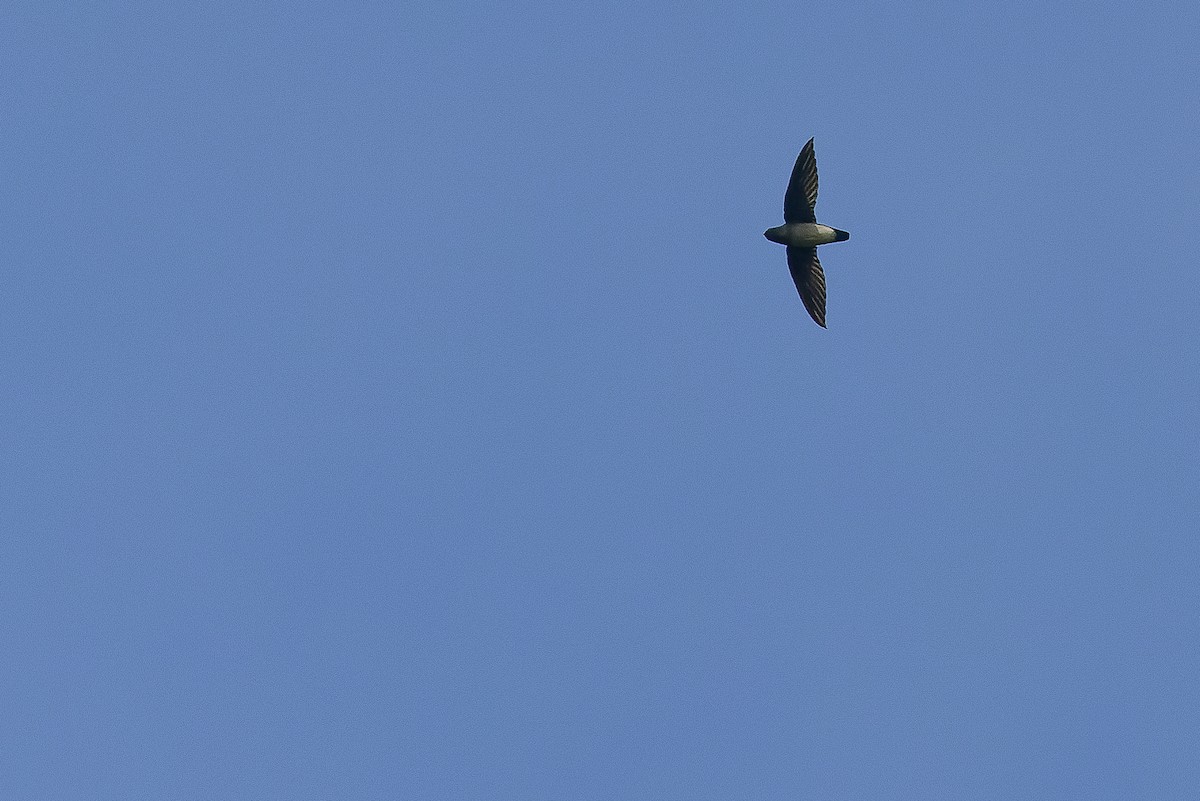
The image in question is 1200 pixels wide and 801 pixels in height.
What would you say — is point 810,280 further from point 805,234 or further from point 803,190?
point 803,190

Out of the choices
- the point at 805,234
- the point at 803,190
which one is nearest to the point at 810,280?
the point at 805,234

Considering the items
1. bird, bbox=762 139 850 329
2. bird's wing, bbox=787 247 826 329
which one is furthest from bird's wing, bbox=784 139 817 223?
bird's wing, bbox=787 247 826 329

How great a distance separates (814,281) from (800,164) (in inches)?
156

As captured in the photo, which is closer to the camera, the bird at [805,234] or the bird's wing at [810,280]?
the bird at [805,234]

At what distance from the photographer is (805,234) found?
179 ft

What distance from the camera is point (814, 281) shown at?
183 ft

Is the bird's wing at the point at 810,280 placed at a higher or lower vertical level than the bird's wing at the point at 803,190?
lower

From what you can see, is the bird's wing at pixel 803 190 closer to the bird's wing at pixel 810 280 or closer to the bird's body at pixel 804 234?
the bird's body at pixel 804 234

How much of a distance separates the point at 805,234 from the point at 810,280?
186 centimetres

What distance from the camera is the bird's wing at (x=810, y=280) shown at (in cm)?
5566

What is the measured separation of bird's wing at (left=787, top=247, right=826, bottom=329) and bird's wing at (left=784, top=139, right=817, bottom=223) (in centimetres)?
131

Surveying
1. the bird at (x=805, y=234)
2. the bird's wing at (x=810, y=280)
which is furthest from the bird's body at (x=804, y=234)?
the bird's wing at (x=810, y=280)

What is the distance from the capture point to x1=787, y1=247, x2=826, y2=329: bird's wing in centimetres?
5566

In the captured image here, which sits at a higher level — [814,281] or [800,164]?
[800,164]
